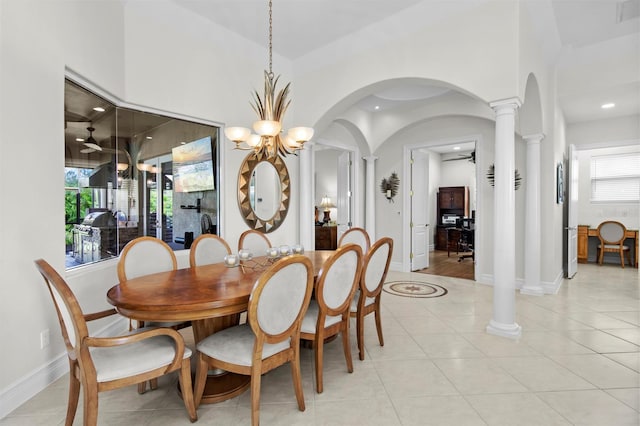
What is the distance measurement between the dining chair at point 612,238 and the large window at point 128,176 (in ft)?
24.8

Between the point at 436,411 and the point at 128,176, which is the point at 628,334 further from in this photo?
the point at 128,176

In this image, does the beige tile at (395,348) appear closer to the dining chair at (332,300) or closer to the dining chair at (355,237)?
the dining chair at (332,300)

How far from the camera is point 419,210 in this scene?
6.39m

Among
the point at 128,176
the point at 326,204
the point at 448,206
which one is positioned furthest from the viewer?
the point at 448,206

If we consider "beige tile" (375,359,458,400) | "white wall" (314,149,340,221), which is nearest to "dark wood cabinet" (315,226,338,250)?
"white wall" (314,149,340,221)

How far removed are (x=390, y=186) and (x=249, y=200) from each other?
3.10 meters

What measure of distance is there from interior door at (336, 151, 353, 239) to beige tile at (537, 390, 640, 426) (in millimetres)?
4449

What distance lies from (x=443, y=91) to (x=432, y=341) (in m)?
3.97

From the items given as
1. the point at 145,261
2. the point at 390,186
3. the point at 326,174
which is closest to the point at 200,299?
the point at 145,261

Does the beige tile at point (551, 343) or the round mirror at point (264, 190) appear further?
the round mirror at point (264, 190)

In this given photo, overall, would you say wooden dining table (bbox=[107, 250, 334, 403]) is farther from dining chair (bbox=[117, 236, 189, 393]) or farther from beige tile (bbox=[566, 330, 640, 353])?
beige tile (bbox=[566, 330, 640, 353])

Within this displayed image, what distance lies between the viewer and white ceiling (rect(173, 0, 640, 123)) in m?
3.40

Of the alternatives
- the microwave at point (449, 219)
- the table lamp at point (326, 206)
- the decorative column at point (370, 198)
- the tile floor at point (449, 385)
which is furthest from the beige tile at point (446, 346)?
the microwave at point (449, 219)

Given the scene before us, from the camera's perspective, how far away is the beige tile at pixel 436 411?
6.04 ft
